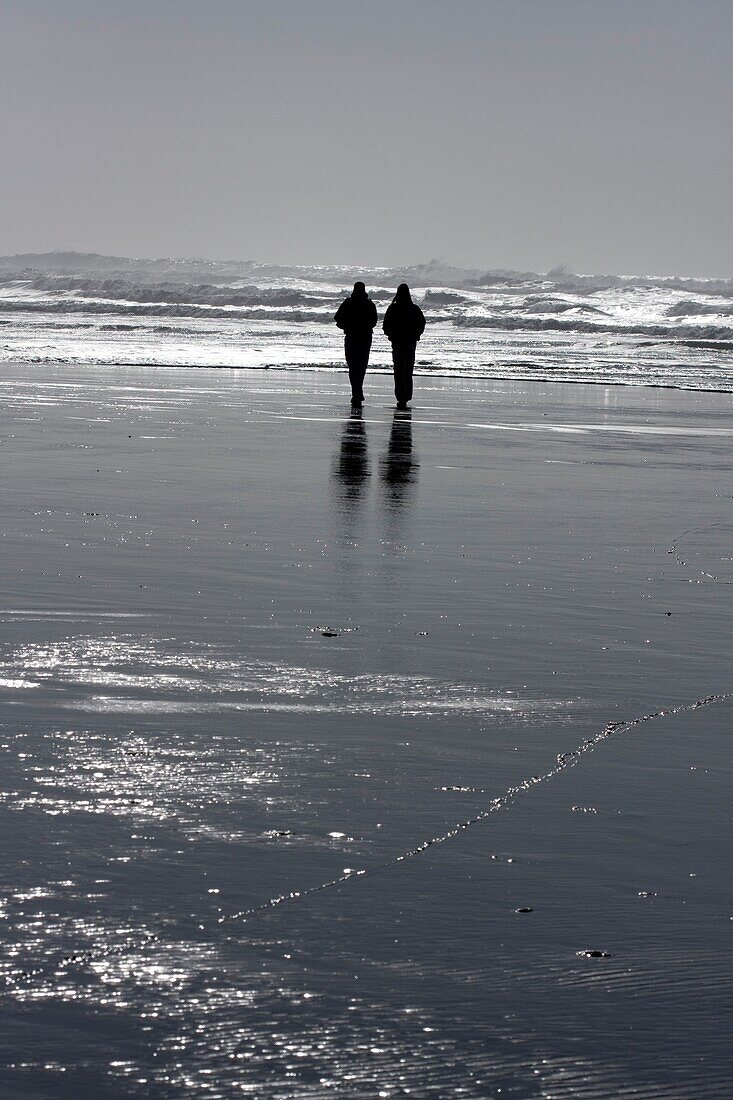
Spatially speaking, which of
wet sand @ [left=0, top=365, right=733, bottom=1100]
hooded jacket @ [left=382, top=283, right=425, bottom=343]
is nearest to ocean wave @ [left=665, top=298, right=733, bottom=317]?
hooded jacket @ [left=382, top=283, right=425, bottom=343]

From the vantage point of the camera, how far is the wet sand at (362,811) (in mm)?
3121

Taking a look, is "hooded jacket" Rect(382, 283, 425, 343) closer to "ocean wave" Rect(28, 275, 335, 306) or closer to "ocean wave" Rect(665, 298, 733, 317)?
"ocean wave" Rect(665, 298, 733, 317)

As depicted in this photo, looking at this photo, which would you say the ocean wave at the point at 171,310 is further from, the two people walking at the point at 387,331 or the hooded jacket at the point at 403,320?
the hooded jacket at the point at 403,320

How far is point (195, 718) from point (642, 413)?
76.1 ft

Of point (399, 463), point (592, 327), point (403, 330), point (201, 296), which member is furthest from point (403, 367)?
point (201, 296)

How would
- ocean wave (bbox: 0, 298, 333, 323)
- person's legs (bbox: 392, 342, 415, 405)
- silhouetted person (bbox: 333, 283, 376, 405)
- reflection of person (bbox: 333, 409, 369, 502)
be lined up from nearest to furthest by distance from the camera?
reflection of person (bbox: 333, 409, 369, 502) → person's legs (bbox: 392, 342, 415, 405) → silhouetted person (bbox: 333, 283, 376, 405) → ocean wave (bbox: 0, 298, 333, 323)

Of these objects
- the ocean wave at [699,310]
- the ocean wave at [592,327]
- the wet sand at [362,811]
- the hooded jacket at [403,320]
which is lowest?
the ocean wave at [592,327]

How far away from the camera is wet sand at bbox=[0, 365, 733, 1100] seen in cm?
312

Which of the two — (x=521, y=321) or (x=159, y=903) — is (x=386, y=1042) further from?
(x=521, y=321)

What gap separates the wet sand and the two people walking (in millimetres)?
14535

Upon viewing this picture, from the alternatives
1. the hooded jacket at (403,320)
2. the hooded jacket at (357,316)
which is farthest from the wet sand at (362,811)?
the hooded jacket at (357,316)

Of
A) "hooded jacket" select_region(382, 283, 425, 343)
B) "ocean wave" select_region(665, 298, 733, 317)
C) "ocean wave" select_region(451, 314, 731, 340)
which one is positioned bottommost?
"ocean wave" select_region(451, 314, 731, 340)

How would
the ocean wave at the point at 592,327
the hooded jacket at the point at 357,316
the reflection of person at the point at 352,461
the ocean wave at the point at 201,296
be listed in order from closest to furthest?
the reflection of person at the point at 352,461 → the hooded jacket at the point at 357,316 → the ocean wave at the point at 592,327 → the ocean wave at the point at 201,296

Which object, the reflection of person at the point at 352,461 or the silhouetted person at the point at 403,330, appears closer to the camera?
the reflection of person at the point at 352,461
